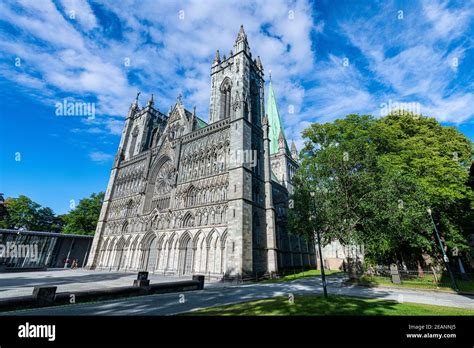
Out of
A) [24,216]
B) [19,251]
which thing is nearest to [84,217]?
→ [24,216]

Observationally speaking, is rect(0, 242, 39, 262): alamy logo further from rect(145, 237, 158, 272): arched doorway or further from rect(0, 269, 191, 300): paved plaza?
rect(145, 237, 158, 272): arched doorway

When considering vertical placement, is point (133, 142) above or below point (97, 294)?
above

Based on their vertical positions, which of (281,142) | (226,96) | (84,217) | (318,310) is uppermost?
(281,142)

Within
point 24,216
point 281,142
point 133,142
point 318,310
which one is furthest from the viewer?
point 281,142

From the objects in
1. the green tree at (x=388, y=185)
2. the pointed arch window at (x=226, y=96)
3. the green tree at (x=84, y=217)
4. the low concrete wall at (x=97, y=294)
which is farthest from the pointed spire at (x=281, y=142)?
the green tree at (x=84, y=217)

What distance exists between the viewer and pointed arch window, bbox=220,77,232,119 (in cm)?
3466

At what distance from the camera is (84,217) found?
5188 cm

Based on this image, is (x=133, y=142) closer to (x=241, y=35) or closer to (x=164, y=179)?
(x=164, y=179)

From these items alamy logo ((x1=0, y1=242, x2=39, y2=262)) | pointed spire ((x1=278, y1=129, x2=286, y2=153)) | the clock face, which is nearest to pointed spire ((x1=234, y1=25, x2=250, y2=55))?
the clock face
